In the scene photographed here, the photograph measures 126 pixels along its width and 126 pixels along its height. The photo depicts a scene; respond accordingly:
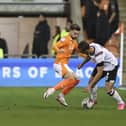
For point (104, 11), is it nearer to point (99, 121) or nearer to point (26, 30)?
point (26, 30)

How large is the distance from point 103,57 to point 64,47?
1300 millimetres

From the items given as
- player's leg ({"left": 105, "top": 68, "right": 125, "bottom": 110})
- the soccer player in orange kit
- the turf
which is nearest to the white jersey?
player's leg ({"left": 105, "top": 68, "right": 125, "bottom": 110})

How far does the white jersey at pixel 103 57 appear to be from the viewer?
15117mm

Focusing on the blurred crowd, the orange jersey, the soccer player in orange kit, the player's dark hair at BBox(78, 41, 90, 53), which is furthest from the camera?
the blurred crowd

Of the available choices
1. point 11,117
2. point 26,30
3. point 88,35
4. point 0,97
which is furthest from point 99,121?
point 26,30

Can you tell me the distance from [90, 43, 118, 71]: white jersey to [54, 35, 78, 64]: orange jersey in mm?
936

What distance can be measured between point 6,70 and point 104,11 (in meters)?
5.39

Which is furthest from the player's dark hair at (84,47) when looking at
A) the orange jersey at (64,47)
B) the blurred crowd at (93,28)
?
the blurred crowd at (93,28)

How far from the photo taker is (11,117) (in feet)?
44.3

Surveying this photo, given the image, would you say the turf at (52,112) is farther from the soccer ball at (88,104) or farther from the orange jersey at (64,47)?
the orange jersey at (64,47)

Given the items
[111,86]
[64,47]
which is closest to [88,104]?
[111,86]

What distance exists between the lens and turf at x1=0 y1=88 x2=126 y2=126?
12812 mm

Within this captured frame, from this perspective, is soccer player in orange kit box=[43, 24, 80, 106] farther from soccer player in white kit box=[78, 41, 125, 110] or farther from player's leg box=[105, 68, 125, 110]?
player's leg box=[105, 68, 125, 110]

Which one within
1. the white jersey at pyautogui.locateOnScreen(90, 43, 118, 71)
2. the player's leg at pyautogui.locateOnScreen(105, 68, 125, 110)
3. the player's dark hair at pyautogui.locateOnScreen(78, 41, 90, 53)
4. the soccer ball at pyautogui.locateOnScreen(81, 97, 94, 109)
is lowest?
the soccer ball at pyautogui.locateOnScreen(81, 97, 94, 109)
